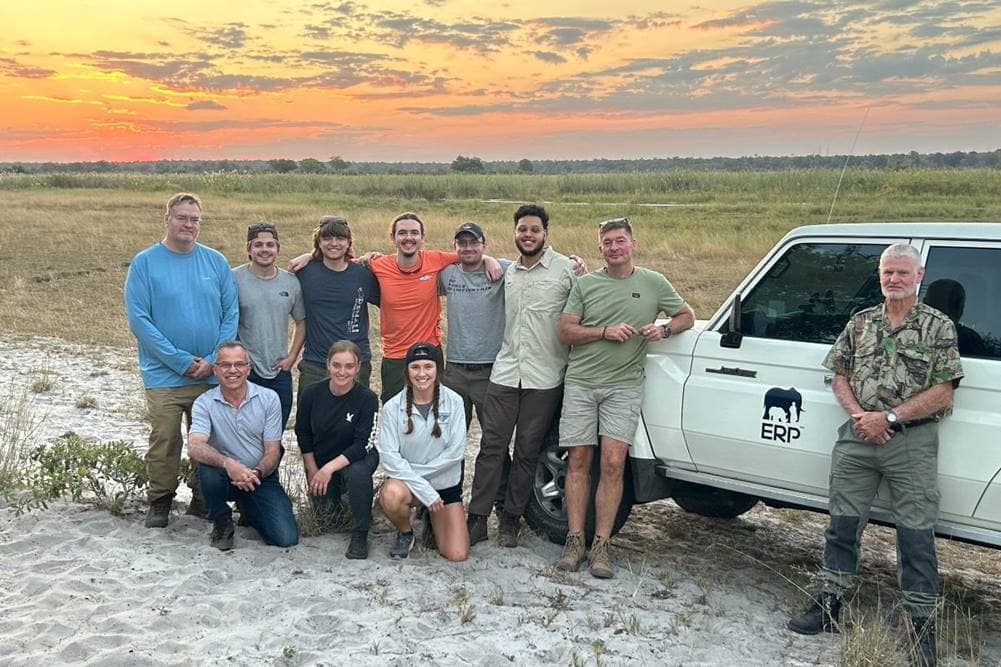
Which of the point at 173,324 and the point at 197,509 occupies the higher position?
the point at 173,324

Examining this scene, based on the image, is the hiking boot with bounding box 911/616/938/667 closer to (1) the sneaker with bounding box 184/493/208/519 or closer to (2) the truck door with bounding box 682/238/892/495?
(2) the truck door with bounding box 682/238/892/495

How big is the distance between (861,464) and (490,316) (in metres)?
2.36

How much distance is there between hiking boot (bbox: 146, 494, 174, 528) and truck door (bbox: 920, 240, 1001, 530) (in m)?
4.27

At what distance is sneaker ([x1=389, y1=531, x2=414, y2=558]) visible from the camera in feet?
17.8

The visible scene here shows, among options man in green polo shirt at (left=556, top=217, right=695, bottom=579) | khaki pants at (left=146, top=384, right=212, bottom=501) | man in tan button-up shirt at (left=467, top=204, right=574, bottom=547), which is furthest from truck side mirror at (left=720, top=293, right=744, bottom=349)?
khaki pants at (left=146, top=384, right=212, bottom=501)

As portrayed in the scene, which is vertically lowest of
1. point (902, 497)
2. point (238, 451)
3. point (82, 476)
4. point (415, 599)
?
point (415, 599)

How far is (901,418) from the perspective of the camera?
14.0 ft

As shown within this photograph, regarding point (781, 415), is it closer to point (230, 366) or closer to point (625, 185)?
point (230, 366)

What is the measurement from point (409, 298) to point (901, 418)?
9.80 feet

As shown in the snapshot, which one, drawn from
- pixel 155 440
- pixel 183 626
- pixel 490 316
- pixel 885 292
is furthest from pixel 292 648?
pixel 885 292

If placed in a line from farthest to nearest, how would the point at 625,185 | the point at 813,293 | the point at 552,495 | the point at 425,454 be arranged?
1. the point at 625,185
2. the point at 552,495
3. the point at 425,454
4. the point at 813,293

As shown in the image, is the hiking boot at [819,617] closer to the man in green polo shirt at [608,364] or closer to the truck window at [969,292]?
the man in green polo shirt at [608,364]

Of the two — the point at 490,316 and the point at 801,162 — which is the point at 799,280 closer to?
the point at 490,316

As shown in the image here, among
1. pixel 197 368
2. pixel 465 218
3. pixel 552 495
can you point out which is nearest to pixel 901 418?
pixel 552 495
